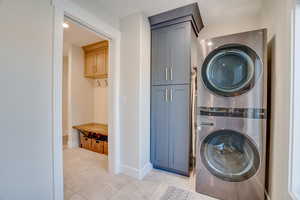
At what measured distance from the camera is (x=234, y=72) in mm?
1468

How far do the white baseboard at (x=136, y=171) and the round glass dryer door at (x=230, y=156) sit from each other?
3.02 feet

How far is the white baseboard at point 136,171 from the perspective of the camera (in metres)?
1.95

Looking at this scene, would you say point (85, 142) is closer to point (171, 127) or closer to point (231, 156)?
point (171, 127)

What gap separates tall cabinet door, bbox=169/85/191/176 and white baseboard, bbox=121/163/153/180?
1.24 ft

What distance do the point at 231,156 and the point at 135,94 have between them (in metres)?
1.45

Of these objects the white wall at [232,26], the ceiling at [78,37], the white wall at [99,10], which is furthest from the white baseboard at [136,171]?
the white wall at [232,26]

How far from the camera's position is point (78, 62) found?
3234 mm

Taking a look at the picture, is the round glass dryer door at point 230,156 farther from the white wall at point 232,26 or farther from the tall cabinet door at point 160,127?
the white wall at point 232,26

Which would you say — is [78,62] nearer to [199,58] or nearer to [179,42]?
[179,42]

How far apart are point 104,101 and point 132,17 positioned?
2.14m

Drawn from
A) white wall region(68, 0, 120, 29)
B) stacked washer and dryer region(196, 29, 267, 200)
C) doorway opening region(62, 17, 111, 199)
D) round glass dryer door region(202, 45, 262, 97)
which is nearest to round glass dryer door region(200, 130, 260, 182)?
stacked washer and dryer region(196, 29, 267, 200)

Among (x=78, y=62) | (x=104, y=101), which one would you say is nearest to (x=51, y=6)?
(x=78, y=62)

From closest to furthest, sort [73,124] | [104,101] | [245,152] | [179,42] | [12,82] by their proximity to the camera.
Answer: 1. [12,82]
2. [245,152]
3. [179,42]
4. [73,124]
5. [104,101]

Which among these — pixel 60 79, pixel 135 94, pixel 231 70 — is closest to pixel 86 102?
pixel 135 94
